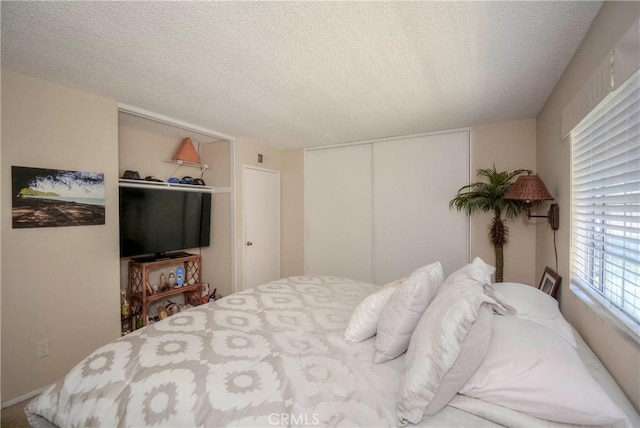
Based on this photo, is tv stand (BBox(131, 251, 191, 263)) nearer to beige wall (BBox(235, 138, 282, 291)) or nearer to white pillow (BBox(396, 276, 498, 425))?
beige wall (BBox(235, 138, 282, 291))

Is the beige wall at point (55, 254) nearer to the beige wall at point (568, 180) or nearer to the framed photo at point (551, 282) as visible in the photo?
the beige wall at point (568, 180)

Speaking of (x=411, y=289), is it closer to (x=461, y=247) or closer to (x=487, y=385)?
(x=487, y=385)

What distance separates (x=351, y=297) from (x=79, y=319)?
91.7 inches

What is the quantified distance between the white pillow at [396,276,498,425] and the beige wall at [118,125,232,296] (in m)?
3.20

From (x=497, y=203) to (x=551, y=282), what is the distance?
3.45 feet

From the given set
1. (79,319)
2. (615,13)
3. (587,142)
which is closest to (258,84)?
(615,13)

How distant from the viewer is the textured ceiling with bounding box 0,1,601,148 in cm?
138

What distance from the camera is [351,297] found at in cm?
226

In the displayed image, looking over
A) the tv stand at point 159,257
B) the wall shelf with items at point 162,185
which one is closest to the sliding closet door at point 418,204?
the wall shelf with items at point 162,185

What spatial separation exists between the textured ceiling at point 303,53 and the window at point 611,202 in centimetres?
57

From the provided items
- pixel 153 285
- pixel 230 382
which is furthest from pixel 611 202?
pixel 153 285

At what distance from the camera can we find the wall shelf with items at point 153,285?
9.75 ft

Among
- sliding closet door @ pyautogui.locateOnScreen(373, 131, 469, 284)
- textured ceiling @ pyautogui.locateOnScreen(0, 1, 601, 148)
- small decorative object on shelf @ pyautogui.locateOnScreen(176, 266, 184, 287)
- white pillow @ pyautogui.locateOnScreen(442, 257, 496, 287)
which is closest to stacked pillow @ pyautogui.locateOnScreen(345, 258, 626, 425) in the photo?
white pillow @ pyautogui.locateOnScreen(442, 257, 496, 287)

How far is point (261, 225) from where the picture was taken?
4.21 metres
